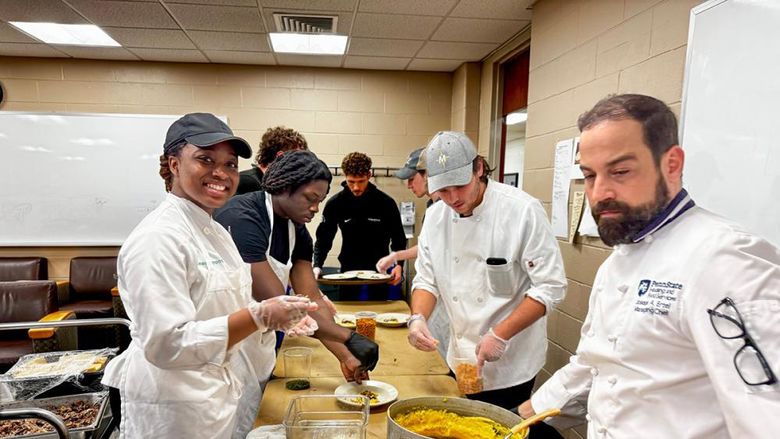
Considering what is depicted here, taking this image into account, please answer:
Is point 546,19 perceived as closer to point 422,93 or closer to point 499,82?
point 499,82

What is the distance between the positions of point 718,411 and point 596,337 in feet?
0.97

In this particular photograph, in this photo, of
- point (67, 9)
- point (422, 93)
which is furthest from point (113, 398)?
point (422, 93)

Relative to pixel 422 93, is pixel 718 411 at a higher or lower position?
lower

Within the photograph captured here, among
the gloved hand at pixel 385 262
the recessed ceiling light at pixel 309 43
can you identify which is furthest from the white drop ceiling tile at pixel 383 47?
the gloved hand at pixel 385 262

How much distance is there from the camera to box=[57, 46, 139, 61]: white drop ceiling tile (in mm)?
4121

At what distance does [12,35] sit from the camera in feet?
12.4

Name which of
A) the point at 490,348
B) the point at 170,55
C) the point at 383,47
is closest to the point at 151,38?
the point at 170,55

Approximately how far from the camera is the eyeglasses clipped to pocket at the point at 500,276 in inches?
70.9

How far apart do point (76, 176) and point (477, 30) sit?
426 cm

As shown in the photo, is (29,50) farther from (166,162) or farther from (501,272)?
(501,272)

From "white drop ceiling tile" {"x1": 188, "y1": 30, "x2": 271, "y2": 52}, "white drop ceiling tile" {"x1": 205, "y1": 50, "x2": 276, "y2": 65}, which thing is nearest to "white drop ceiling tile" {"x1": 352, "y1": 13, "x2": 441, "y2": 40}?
"white drop ceiling tile" {"x1": 188, "y1": 30, "x2": 271, "y2": 52}

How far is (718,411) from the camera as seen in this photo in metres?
0.85

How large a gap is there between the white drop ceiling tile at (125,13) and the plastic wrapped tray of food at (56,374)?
2.38 meters

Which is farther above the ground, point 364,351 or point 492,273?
point 492,273
